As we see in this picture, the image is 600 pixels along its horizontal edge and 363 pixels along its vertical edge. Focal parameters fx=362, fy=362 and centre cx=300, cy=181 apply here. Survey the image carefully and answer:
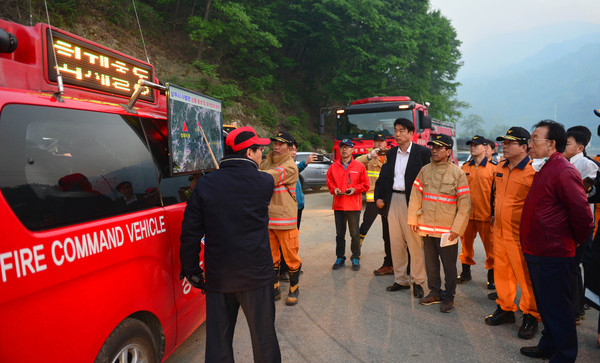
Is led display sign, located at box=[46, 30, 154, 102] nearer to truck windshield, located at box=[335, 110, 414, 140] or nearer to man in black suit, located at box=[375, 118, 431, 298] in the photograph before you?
man in black suit, located at box=[375, 118, 431, 298]

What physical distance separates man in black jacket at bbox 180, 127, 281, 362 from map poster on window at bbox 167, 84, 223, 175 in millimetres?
629

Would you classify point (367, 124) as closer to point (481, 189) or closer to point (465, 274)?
point (481, 189)

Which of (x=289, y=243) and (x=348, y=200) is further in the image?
(x=348, y=200)

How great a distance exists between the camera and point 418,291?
450 centimetres

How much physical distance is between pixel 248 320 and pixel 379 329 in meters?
1.77

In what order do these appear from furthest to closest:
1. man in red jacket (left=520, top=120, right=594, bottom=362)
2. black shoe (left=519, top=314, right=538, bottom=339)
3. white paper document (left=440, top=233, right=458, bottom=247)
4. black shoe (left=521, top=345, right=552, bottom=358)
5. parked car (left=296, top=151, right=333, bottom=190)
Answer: parked car (left=296, top=151, right=333, bottom=190) → white paper document (left=440, top=233, right=458, bottom=247) → black shoe (left=519, top=314, right=538, bottom=339) → black shoe (left=521, top=345, right=552, bottom=358) → man in red jacket (left=520, top=120, right=594, bottom=362)

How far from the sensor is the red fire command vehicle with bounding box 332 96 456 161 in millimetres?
10938

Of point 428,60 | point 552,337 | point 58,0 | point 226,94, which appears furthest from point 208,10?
point 552,337

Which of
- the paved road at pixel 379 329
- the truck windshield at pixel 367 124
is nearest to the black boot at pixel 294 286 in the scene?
the paved road at pixel 379 329

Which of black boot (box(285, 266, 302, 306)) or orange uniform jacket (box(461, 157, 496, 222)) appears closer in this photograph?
black boot (box(285, 266, 302, 306))

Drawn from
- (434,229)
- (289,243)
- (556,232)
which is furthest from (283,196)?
(556,232)

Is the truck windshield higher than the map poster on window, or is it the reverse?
the truck windshield

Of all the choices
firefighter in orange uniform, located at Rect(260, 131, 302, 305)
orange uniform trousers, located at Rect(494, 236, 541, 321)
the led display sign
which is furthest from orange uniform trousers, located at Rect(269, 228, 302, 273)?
orange uniform trousers, located at Rect(494, 236, 541, 321)

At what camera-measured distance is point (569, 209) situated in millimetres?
2752
